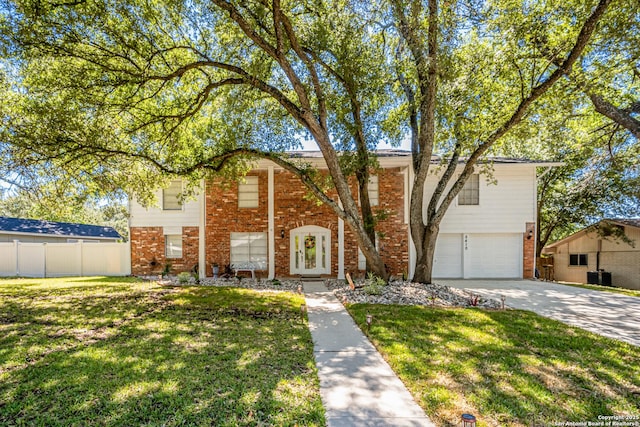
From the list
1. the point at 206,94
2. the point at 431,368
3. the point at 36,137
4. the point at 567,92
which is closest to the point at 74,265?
the point at 36,137

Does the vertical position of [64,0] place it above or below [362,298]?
above

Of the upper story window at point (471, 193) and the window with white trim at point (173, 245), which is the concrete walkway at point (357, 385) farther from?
the upper story window at point (471, 193)

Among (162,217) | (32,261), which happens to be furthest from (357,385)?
(32,261)

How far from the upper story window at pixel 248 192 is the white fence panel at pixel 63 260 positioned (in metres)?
7.80

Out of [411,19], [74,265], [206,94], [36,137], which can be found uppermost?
[411,19]

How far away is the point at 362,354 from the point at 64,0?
911cm

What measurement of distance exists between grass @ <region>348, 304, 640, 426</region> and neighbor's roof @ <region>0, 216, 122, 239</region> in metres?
20.9

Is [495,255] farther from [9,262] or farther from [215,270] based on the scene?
[9,262]

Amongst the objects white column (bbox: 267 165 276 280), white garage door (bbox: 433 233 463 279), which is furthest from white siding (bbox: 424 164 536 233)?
white column (bbox: 267 165 276 280)

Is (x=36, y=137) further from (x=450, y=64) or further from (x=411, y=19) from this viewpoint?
(x=450, y=64)

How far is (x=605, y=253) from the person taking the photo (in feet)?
51.1

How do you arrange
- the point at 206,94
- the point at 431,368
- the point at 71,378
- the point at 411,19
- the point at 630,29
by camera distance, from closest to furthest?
the point at 71,378 < the point at 431,368 < the point at 630,29 < the point at 411,19 < the point at 206,94

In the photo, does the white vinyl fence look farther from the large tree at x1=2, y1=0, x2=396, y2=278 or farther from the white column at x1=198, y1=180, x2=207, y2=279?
the large tree at x1=2, y1=0, x2=396, y2=278

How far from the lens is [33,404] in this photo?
3.06 m
